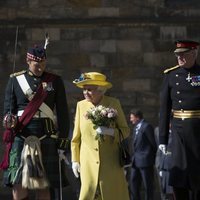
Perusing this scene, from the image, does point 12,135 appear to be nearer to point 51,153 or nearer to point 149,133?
point 51,153

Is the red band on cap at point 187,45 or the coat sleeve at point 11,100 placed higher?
the red band on cap at point 187,45

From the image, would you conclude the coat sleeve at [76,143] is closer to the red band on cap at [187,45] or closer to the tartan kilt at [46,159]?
the tartan kilt at [46,159]

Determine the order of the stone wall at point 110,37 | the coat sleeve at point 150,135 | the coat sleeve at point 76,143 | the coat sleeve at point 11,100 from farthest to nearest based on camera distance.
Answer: the stone wall at point 110,37, the coat sleeve at point 150,135, the coat sleeve at point 11,100, the coat sleeve at point 76,143

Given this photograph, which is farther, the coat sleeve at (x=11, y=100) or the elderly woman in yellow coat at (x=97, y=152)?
the coat sleeve at (x=11, y=100)

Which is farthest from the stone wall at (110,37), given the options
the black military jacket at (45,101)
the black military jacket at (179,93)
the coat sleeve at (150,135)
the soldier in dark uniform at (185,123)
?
the soldier in dark uniform at (185,123)

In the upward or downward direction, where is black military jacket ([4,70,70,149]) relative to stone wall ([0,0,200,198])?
downward

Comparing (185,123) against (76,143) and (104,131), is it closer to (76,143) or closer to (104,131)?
(104,131)

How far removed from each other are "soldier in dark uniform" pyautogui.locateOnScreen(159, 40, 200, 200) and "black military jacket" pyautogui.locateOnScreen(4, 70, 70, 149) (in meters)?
1.10

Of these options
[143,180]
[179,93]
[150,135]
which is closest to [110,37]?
[150,135]

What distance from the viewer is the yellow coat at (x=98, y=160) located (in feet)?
25.4

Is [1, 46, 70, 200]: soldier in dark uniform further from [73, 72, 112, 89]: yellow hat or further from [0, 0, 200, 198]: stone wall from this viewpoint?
[0, 0, 200, 198]: stone wall

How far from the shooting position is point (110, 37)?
15.8 m

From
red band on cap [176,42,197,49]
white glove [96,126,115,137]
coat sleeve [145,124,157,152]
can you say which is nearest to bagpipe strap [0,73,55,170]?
white glove [96,126,115,137]

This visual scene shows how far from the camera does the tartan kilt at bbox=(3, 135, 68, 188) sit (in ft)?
26.4
